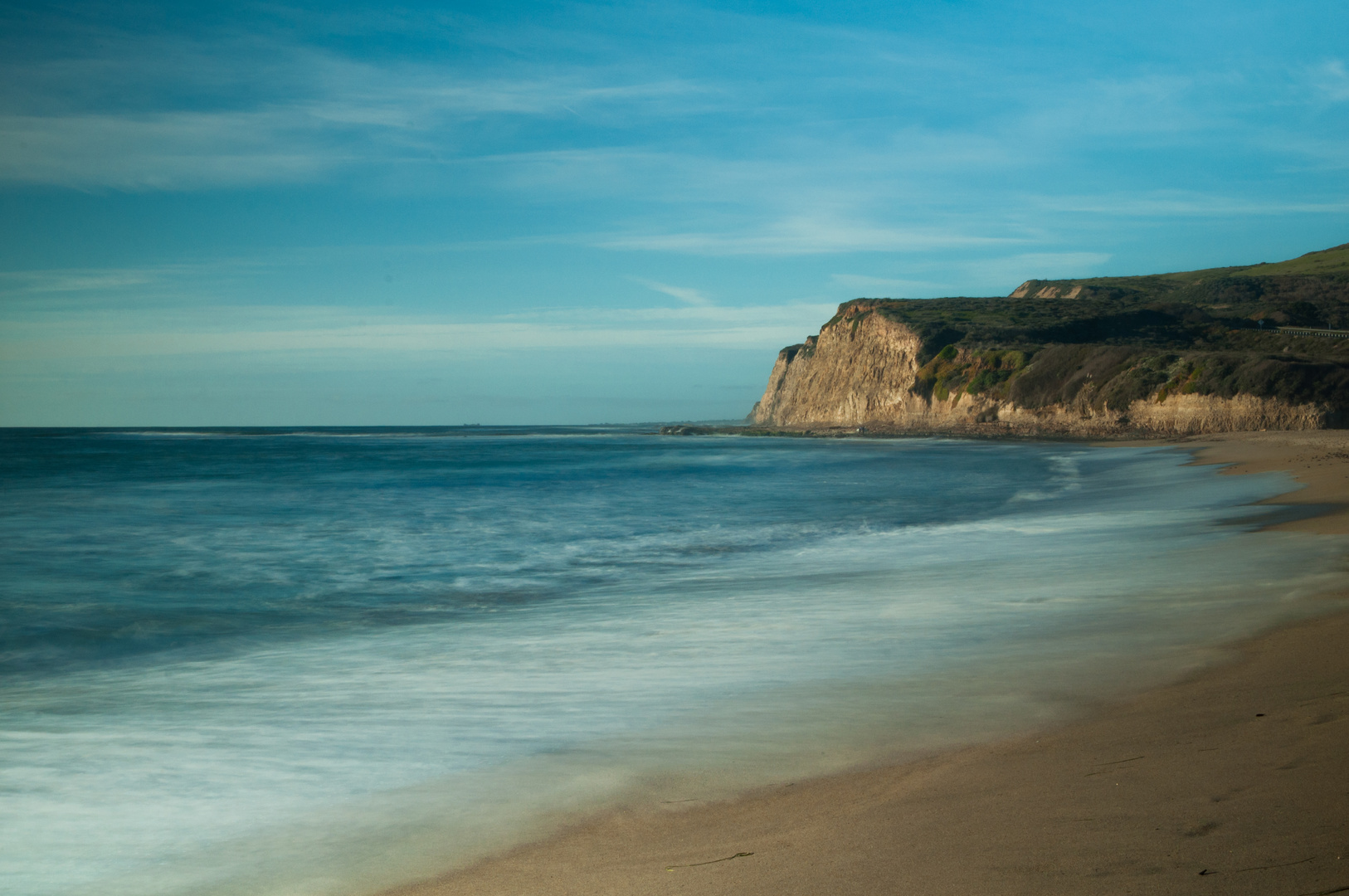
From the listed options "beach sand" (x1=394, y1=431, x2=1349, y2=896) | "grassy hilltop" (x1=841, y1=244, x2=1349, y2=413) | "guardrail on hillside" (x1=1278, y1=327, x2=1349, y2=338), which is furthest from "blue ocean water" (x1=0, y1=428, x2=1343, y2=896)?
"guardrail on hillside" (x1=1278, y1=327, x2=1349, y2=338)

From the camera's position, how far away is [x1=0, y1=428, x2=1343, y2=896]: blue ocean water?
388 cm

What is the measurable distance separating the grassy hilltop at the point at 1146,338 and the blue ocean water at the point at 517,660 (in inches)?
1143

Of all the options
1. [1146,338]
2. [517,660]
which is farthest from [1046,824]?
[1146,338]

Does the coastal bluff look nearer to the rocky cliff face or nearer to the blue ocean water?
the rocky cliff face

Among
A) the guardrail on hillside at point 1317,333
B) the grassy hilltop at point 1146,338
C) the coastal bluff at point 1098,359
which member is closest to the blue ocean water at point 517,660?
the coastal bluff at point 1098,359

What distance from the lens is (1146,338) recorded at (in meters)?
66.4

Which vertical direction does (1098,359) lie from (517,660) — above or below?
above

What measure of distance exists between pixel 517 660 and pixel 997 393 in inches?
2208

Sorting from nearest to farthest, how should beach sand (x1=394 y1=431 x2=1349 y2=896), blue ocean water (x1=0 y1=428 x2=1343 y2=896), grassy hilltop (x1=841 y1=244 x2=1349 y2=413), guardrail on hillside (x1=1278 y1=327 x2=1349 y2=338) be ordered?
1. beach sand (x1=394 y1=431 x2=1349 y2=896)
2. blue ocean water (x1=0 y1=428 x2=1343 y2=896)
3. grassy hilltop (x1=841 y1=244 x2=1349 y2=413)
4. guardrail on hillside (x1=1278 y1=327 x2=1349 y2=338)

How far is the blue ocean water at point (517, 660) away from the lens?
3877mm

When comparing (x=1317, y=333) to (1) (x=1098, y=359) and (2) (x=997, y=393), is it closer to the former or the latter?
(1) (x=1098, y=359)

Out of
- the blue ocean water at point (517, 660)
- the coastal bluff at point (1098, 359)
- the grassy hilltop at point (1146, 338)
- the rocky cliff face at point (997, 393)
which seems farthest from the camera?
the grassy hilltop at point (1146, 338)

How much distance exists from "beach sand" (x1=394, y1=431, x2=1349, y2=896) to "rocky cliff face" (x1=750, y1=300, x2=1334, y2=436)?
40.4 meters

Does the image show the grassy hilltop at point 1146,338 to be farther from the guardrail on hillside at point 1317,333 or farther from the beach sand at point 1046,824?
the beach sand at point 1046,824
